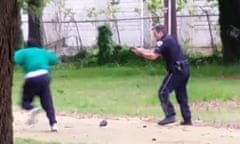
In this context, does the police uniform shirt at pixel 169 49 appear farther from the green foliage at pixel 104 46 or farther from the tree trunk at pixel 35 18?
the tree trunk at pixel 35 18

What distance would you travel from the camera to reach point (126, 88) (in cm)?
2139

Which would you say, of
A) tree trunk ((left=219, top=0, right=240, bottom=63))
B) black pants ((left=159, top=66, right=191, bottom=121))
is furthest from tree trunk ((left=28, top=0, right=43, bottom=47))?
black pants ((left=159, top=66, right=191, bottom=121))

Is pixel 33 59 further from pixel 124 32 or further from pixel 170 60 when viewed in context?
pixel 124 32

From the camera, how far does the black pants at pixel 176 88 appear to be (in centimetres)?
1252

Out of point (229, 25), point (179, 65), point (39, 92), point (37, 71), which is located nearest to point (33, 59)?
point (37, 71)

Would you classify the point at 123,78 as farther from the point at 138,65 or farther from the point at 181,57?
the point at 181,57

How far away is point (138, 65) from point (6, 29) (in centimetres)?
2468

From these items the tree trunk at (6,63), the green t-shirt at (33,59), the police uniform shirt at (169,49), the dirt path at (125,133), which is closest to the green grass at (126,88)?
the dirt path at (125,133)

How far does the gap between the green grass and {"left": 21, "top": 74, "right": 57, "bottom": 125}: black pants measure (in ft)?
12.7

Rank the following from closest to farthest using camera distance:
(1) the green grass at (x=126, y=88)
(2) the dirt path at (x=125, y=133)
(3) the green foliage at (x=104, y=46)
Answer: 1. (2) the dirt path at (x=125, y=133)
2. (1) the green grass at (x=126, y=88)
3. (3) the green foliage at (x=104, y=46)

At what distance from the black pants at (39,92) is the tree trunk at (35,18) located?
20900 mm

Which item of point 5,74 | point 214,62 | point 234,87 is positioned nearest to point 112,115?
point 234,87

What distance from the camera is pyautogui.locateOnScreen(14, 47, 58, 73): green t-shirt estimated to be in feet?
38.8

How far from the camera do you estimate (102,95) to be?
65.2 ft
